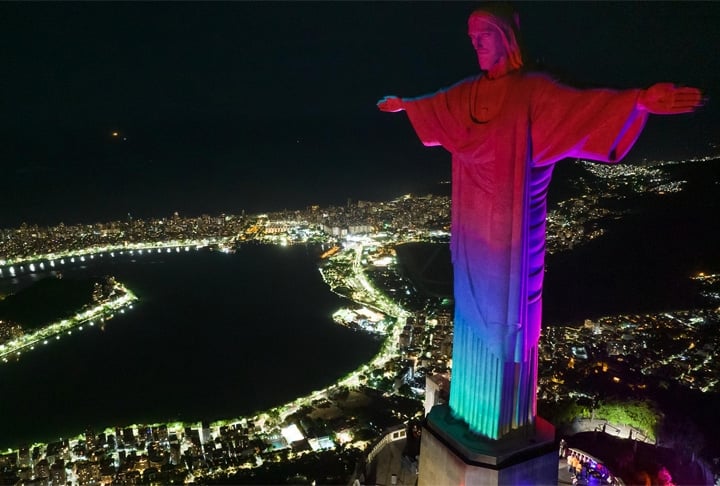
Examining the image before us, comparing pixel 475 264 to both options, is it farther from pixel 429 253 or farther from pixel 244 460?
pixel 429 253

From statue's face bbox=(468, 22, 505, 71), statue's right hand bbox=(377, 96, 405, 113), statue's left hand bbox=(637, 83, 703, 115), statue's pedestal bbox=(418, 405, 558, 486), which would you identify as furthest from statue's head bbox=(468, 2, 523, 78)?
statue's pedestal bbox=(418, 405, 558, 486)

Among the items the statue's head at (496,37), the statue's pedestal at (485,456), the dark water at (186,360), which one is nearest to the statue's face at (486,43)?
the statue's head at (496,37)

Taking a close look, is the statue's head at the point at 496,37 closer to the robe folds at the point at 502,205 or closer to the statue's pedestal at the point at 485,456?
the robe folds at the point at 502,205

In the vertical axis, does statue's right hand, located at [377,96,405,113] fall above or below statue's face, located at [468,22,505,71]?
below

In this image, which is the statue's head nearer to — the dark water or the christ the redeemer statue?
the christ the redeemer statue

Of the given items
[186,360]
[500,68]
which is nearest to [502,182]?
[500,68]

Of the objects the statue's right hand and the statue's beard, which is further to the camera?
the statue's right hand

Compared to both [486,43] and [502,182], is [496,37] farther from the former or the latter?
[502,182]
